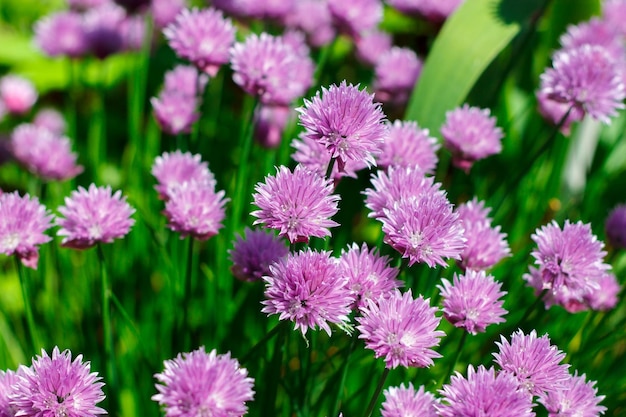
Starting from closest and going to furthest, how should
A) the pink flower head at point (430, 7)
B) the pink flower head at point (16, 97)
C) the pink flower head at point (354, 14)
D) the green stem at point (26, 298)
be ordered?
the green stem at point (26, 298)
the pink flower head at point (354, 14)
the pink flower head at point (430, 7)
the pink flower head at point (16, 97)

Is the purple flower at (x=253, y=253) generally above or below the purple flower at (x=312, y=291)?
below

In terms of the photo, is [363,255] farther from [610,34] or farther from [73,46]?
[73,46]

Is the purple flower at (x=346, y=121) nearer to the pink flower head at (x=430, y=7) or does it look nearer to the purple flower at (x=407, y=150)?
the purple flower at (x=407, y=150)

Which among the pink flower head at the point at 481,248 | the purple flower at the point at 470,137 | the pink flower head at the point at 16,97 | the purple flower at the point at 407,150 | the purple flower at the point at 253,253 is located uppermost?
the purple flower at the point at 470,137

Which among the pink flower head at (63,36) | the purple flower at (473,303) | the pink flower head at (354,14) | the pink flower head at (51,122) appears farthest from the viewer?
the pink flower head at (51,122)

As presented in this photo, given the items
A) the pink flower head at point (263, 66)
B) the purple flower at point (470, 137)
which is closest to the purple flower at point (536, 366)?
the purple flower at point (470, 137)

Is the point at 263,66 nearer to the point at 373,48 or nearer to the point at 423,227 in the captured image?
the point at 423,227

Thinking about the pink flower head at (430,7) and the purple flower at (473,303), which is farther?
the pink flower head at (430,7)
